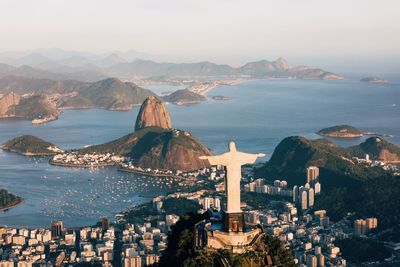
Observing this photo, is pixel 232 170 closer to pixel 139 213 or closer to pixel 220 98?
pixel 139 213

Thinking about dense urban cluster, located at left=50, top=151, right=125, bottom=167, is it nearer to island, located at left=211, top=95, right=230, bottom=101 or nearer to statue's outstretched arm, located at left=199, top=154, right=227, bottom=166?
statue's outstretched arm, located at left=199, top=154, right=227, bottom=166

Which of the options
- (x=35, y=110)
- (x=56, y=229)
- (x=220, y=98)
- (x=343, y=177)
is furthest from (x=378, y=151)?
(x=220, y=98)

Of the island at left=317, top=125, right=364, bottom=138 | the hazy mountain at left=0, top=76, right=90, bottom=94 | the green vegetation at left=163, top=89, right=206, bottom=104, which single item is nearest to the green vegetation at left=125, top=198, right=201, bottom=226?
the island at left=317, top=125, right=364, bottom=138

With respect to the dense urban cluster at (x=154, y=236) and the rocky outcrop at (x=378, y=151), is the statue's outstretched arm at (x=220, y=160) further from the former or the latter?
the rocky outcrop at (x=378, y=151)

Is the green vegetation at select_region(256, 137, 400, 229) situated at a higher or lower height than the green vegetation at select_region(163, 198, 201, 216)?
higher

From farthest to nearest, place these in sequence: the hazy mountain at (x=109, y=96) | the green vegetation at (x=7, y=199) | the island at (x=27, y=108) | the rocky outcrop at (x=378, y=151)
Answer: the hazy mountain at (x=109, y=96), the island at (x=27, y=108), the rocky outcrop at (x=378, y=151), the green vegetation at (x=7, y=199)

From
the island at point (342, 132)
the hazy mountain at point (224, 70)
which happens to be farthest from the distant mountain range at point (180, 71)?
the island at point (342, 132)
